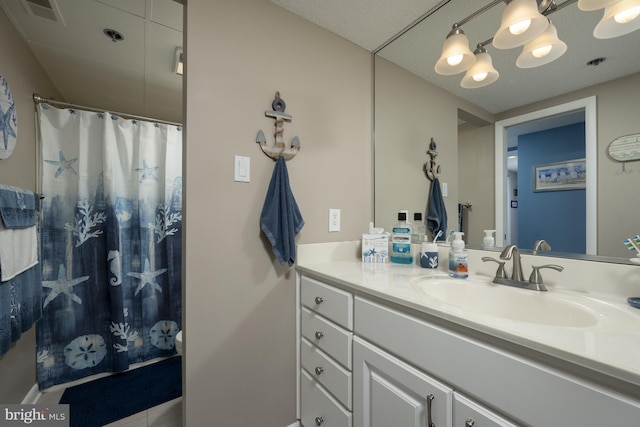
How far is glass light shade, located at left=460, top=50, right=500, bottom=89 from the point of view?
3.58 ft

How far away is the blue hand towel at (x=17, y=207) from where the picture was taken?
1.18 m

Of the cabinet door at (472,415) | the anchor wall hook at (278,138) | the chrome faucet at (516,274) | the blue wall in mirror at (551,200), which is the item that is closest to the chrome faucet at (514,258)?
the chrome faucet at (516,274)

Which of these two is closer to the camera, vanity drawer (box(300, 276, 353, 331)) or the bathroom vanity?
the bathroom vanity

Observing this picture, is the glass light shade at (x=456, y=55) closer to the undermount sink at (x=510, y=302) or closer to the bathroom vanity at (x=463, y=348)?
the bathroom vanity at (x=463, y=348)

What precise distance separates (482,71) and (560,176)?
54 centimetres

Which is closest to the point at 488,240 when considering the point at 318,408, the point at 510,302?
the point at 510,302

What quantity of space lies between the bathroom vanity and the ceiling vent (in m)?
1.70

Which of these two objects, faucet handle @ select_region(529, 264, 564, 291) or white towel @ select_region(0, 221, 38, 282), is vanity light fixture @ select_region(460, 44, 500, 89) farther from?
white towel @ select_region(0, 221, 38, 282)

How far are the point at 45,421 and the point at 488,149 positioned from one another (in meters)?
2.33

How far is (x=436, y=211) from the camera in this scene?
4.50 feet

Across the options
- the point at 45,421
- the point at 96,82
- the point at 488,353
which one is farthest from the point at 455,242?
the point at 96,82

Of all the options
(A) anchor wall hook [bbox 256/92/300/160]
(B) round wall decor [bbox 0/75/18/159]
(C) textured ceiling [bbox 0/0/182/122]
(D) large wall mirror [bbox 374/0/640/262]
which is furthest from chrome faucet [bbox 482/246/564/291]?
(B) round wall decor [bbox 0/75/18/159]

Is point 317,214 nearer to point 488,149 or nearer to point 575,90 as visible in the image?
point 488,149

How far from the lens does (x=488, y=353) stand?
1.86ft
